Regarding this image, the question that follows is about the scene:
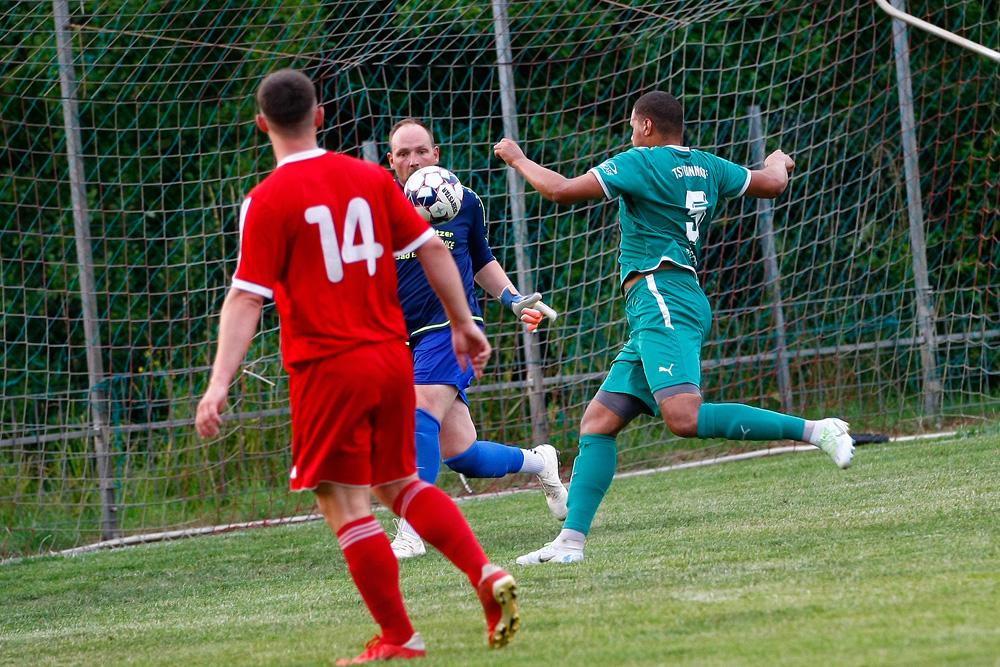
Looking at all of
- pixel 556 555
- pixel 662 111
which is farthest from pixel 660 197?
pixel 556 555

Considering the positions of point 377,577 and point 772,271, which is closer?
point 377,577

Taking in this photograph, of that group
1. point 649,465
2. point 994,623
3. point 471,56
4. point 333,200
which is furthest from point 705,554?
point 471,56

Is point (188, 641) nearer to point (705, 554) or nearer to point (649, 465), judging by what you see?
point (705, 554)

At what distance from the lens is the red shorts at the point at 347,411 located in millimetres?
2881

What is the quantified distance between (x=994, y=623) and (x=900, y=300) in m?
7.13

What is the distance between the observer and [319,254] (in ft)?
9.56

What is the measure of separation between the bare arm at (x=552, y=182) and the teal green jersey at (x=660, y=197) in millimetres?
62

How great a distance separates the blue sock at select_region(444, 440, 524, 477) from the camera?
535 centimetres

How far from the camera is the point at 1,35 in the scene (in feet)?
23.4

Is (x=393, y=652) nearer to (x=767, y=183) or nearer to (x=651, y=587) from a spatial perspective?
(x=651, y=587)

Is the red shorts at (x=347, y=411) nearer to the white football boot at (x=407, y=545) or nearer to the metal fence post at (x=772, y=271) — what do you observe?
the white football boot at (x=407, y=545)

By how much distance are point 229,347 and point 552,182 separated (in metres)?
1.67

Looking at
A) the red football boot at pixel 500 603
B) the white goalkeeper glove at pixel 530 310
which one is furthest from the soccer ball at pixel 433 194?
the red football boot at pixel 500 603

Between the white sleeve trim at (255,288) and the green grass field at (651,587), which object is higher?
the white sleeve trim at (255,288)
